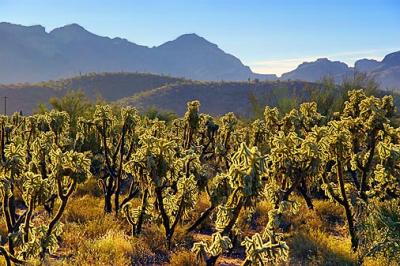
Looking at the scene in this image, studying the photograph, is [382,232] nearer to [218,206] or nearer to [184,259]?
[218,206]

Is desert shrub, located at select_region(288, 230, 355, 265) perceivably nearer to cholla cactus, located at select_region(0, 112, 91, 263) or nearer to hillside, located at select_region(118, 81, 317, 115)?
cholla cactus, located at select_region(0, 112, 91, 263)

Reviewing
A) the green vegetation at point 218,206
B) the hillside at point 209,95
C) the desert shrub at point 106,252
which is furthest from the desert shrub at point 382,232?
the hillside at point 209,95

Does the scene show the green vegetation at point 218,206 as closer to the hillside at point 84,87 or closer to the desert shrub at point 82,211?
the desert shrub at point 82,211

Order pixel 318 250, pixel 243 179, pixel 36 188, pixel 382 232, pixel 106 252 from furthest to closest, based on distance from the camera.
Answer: pixel 318 250
pixel 106 252
pixel 382 232
pixel 36 188
pixel 243 179

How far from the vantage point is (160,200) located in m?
7.94

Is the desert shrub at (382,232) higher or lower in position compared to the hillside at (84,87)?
higher

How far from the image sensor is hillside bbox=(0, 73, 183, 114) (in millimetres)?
83750

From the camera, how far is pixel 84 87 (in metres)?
91.7

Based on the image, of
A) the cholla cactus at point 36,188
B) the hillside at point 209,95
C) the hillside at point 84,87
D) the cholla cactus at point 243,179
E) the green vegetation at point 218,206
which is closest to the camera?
the cholla cactus at point 243,179

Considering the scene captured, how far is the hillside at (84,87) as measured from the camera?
83.8 m

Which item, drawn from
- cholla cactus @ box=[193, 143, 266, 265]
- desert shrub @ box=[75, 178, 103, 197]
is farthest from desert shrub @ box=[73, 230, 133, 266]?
desert shrub @ box=[75, 178, 103, 197]

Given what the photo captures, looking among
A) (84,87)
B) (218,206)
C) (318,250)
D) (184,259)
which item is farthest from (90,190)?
(84,87)

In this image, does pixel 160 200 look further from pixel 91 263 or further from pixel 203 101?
pixel 203 101

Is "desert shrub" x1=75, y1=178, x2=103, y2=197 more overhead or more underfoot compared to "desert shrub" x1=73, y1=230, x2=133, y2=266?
more underfoot
